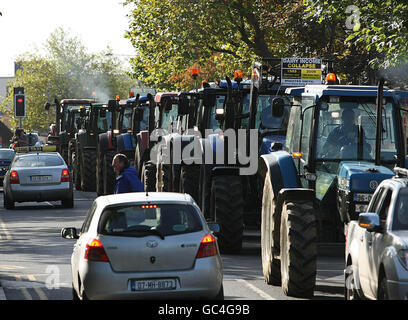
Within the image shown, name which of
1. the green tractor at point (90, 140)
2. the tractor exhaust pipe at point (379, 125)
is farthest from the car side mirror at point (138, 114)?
the tractor exhaust pipe at point (379, 125)

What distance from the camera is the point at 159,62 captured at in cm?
4406

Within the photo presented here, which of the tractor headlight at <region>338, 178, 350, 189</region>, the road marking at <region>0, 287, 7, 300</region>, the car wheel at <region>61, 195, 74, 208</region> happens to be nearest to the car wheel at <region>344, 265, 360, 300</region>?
the tractor headlight at <region>338, 178, 350, 189</region>

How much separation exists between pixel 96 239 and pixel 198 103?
1088 centimetres

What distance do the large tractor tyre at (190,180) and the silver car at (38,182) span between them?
9.52 metres

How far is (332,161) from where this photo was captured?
14.1m

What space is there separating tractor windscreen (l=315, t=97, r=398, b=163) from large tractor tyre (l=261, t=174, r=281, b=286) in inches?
35.8

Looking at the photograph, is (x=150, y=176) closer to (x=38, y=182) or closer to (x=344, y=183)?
(x=38, y=182)

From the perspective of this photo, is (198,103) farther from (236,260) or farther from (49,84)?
(49,84)

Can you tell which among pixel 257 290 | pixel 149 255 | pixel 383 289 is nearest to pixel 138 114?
pixel 257 290

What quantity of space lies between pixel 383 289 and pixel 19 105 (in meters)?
35.1

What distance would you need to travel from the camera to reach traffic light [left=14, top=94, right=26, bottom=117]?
43.6 metres

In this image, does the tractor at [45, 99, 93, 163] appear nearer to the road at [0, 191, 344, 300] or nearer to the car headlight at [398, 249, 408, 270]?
the road at [0, 191, 344, 300]

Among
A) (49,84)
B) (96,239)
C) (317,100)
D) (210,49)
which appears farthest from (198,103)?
(49,84)

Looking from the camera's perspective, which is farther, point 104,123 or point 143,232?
point 104,123
